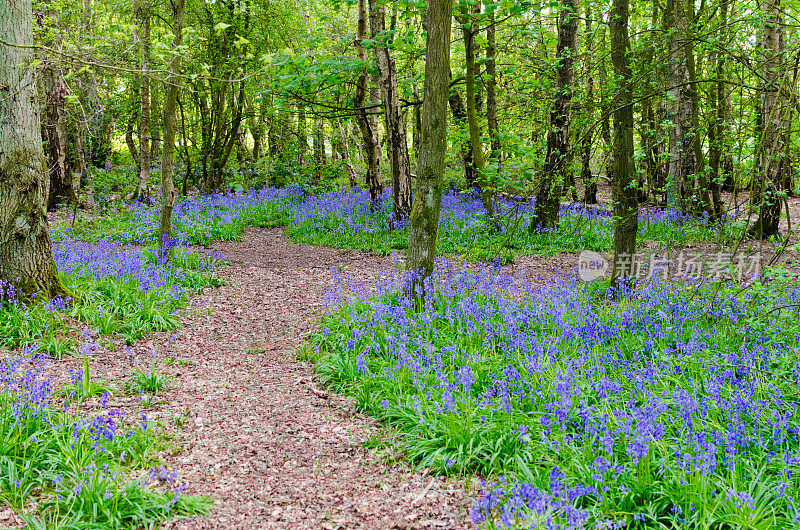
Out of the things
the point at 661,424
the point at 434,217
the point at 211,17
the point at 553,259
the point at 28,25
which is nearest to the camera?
the point at 661,424

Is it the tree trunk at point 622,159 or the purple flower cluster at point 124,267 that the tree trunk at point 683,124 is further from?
the purple flower cluster at point 124,267

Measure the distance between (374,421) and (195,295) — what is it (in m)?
5.06

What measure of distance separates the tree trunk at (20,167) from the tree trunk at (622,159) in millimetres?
6917

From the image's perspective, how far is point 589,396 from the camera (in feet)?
13.9

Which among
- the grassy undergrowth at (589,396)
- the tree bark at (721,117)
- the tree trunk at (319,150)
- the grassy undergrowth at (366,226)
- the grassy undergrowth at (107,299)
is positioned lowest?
the grassy undergrowth at (589,396)

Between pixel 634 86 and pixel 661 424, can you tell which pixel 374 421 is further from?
pixel 634 86

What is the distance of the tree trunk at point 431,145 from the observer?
20.5 feet

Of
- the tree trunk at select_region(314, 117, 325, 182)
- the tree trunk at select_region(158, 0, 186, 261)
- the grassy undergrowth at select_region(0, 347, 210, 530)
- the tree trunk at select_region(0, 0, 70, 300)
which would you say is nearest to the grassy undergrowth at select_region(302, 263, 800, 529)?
the grassy undergrowth at select_region(0, 347, 210, 530)

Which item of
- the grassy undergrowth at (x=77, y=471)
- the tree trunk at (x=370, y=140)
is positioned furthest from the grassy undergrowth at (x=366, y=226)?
the grassy undergrowth at (x=77, y=471)

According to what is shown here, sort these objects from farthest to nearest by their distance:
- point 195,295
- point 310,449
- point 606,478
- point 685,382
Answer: point 195,295
point 685,382
point 310,449
point 606,478

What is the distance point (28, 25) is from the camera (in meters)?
5.94

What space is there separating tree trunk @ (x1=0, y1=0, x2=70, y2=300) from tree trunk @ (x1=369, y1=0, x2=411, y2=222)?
6.41 meters

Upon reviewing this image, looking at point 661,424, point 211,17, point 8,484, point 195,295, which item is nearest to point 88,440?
point 8,484

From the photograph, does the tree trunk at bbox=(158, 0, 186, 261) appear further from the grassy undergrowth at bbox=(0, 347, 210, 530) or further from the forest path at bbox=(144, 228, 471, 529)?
the grassy undergrowth at bbox=(0, 347, 210, 530)
